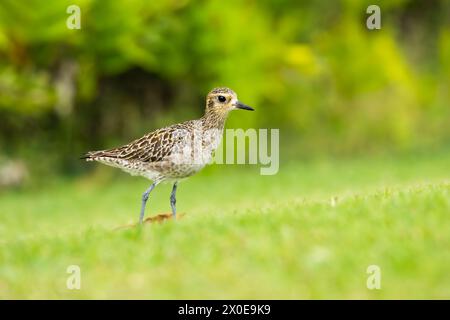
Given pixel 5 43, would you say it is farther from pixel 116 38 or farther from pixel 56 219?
pixel 56 219

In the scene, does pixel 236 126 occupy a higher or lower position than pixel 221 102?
higher

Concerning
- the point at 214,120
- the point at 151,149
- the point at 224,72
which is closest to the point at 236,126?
the point at 224,72

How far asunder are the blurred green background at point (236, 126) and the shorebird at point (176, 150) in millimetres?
814

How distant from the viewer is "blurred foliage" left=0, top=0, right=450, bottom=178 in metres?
27.9

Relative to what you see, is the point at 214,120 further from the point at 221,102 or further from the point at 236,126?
the point at 236,126

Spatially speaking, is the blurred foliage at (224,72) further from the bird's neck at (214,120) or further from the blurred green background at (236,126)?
the bird's neck at (214,120)

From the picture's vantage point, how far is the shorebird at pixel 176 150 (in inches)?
476

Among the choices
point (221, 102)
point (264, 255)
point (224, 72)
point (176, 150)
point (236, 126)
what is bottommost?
point (264, 255)

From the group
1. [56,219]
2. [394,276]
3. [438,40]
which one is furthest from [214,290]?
[438,40]

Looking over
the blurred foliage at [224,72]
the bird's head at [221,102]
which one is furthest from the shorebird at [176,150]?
the blurred foliage at [224,72]

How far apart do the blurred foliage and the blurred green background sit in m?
0.07

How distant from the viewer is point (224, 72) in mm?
30156

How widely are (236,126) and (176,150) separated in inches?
711

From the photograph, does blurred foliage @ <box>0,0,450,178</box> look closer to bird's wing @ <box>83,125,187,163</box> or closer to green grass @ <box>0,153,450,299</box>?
bird's wing @ <box>83,125,187,163</box>
